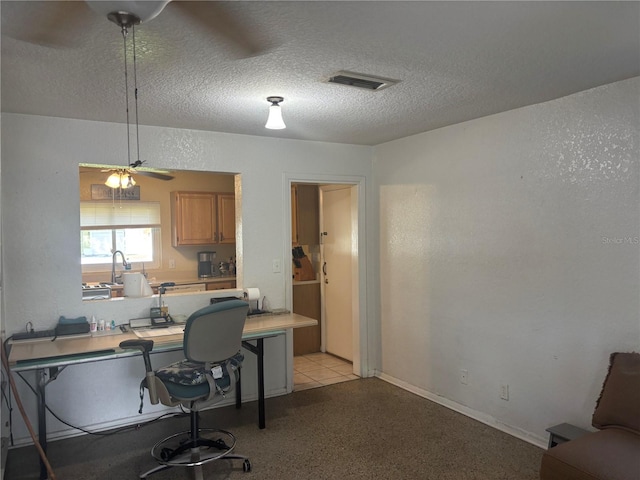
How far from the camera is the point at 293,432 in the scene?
11.5 ft

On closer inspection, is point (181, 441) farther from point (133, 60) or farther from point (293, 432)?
point (133, 60)

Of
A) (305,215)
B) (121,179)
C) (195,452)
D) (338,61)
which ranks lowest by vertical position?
(195,452)

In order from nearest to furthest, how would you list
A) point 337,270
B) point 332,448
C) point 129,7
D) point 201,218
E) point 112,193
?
point 129,7 < point 332,448 < point 337,270 < point 112,193 < point 201,218

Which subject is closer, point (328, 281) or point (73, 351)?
point (73, 351)

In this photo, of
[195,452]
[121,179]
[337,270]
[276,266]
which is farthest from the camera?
[337,270]

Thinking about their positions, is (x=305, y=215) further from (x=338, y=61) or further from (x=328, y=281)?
(x=338, y=61)

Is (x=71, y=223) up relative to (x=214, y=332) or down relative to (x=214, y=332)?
up

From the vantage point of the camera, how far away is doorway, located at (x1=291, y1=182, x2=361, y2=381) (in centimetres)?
512

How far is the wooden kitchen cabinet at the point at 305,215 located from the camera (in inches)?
219

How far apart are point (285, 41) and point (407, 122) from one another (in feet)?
6.10

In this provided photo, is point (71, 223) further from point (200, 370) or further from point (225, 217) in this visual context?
point (225, 217)

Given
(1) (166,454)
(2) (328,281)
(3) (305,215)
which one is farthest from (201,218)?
(1) (166,454)

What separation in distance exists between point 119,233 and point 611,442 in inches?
233

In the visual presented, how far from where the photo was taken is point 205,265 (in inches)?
259
